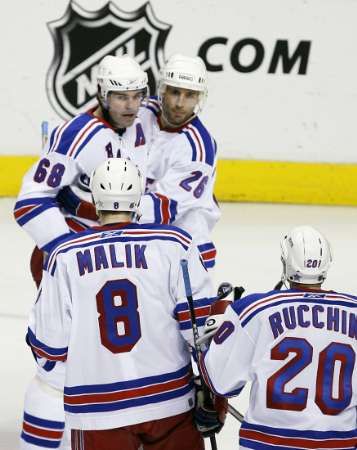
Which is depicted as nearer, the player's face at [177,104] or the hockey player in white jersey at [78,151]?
the hockey player in white jersey at [78,151]

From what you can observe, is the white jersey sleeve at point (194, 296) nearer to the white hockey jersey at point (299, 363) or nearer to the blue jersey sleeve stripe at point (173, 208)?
the white hockey jersey at point (299, 363)

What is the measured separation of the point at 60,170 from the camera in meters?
3.60

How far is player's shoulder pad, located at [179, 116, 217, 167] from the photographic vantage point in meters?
3.75

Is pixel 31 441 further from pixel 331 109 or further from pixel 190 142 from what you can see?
pixel 331 109

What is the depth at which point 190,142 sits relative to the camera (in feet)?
12.3

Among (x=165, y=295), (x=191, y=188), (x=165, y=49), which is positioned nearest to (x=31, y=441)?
(x=165, y=295)

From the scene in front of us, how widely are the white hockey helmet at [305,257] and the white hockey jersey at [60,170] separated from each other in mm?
1046

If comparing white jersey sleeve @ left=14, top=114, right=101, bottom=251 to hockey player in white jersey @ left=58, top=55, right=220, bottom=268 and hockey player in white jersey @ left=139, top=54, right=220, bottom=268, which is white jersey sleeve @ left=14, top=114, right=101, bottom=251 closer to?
hockey player in white jersey @ left=58, top=55, right=220, bottom=268

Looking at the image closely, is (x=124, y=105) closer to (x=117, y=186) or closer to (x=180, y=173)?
(x=180, y=173)

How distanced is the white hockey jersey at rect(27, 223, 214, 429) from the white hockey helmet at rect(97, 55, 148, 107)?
2.99ft

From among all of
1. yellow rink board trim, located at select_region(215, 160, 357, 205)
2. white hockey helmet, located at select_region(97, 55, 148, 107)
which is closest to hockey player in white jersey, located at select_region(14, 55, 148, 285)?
white hockey helmet, located at select_region(97, 55, 148, 107)

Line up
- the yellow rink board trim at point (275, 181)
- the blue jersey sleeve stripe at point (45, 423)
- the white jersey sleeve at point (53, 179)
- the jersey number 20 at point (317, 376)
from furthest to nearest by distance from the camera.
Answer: the yellow rink board trim at point (275, 181) → the white jersey sleeve at point (53, 179) → the blue jersey sleeve stripe at point (45, 423) → the jersey number 20 at point (317, 376)

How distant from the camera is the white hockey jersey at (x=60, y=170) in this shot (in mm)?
3588

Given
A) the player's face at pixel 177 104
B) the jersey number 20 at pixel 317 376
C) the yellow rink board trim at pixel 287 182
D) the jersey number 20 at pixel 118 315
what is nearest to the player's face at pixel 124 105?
the player's face at pixel 177 104
